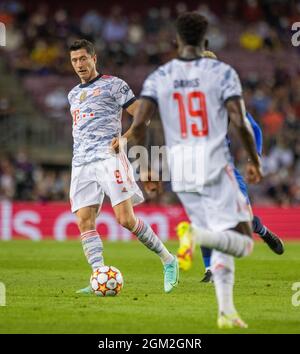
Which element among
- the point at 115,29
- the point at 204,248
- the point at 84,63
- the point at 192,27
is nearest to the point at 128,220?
the point at 204,248

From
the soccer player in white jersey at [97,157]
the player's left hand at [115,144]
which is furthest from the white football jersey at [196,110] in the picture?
the soccer player in white jersey at [97,157]

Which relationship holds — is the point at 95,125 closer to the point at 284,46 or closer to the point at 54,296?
the point at 54,296

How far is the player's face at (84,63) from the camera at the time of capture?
10562 mm

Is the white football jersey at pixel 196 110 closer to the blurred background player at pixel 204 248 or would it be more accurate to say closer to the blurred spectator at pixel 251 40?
the blurred background player at pixel 204 248

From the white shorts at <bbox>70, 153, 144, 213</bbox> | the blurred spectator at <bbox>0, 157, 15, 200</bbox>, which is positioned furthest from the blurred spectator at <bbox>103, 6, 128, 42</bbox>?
the white shorts at <bbox>70, 153, 144, 213</bbox>

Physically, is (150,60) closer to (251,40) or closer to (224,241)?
(251,40)

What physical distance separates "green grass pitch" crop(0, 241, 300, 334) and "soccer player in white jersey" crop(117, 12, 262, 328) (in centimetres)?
65

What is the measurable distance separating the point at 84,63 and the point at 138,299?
2.61 m

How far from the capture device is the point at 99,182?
10648 mm

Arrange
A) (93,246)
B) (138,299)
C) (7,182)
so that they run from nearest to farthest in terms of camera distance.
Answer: (138,299) → (93,246) → (7,182)

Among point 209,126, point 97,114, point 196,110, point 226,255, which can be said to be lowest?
point 226,255

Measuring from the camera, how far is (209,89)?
25.2 ft
